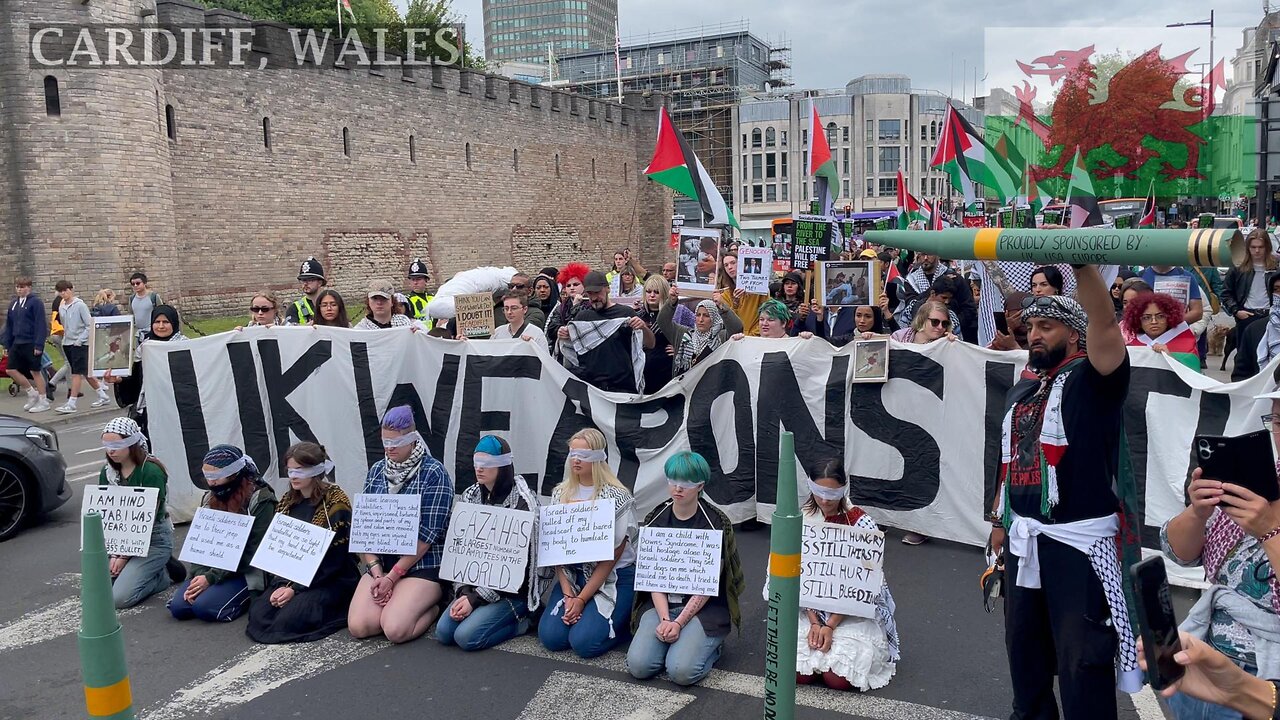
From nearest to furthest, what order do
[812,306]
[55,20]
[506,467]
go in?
[506,467] → [812,306] → [55,20]

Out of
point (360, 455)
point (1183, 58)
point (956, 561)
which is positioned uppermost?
point (1183, 58)

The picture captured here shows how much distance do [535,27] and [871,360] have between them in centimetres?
18485

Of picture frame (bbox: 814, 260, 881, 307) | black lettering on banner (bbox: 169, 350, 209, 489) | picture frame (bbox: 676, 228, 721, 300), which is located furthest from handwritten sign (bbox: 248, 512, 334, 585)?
picture frame (bbox: 676, 228, 721, 300)

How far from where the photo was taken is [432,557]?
5.64 metres

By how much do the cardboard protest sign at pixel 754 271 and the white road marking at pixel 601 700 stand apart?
546 cm

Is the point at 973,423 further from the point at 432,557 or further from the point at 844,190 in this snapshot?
the point at 844,190

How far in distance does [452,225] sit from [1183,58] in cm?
3627

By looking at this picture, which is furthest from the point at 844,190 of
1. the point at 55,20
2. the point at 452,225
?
the point at 55,20

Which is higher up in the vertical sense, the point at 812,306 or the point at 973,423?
the point at 812,306

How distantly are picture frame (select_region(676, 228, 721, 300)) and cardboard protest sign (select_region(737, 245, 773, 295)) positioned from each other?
377 mm

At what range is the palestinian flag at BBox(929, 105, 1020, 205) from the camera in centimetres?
1744

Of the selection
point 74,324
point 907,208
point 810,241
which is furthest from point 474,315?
point 907,208

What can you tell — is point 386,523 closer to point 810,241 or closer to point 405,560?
point 405,560

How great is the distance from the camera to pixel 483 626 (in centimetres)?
524
